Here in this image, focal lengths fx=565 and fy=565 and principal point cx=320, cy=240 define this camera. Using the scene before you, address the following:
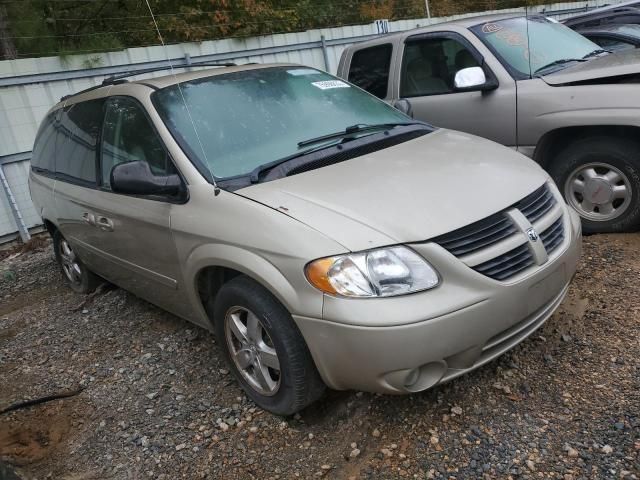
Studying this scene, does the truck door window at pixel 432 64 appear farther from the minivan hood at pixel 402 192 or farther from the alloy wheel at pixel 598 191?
the minivan hood at pixel 402 192

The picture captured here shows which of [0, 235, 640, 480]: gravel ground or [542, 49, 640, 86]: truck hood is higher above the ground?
[542, 49, 640, 86]: truck hood

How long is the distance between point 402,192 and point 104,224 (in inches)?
84.1

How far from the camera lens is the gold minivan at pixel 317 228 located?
7.72ft

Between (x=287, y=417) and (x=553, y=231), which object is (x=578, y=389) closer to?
(x=553, y=231)

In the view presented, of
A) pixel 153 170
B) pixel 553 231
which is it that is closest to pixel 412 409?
pixel 553 231

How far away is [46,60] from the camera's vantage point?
23.6 ft

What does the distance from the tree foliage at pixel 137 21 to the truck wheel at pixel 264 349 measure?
243 inches

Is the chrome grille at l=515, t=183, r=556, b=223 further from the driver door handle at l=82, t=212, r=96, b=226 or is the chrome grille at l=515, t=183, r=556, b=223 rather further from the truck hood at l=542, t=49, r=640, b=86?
the driver door handle at l=82, t=212, r=96, b=226

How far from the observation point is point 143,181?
118 inches

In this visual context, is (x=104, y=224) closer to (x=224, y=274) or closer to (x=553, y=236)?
(x=224, y=274)

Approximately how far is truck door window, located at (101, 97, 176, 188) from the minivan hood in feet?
2.32

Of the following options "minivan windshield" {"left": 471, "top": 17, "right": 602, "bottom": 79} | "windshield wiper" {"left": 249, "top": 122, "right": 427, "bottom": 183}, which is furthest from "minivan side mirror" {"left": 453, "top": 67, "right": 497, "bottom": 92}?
"windshield wiper" {"left": 249, "top": 122, "right": 427, "bottom": 183}

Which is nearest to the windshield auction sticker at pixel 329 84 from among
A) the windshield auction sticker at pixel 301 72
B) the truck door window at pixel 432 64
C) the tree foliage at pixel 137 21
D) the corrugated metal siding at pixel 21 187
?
the windshield auction sticker at pixel 301 72

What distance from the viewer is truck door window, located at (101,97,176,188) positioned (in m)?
3.22
